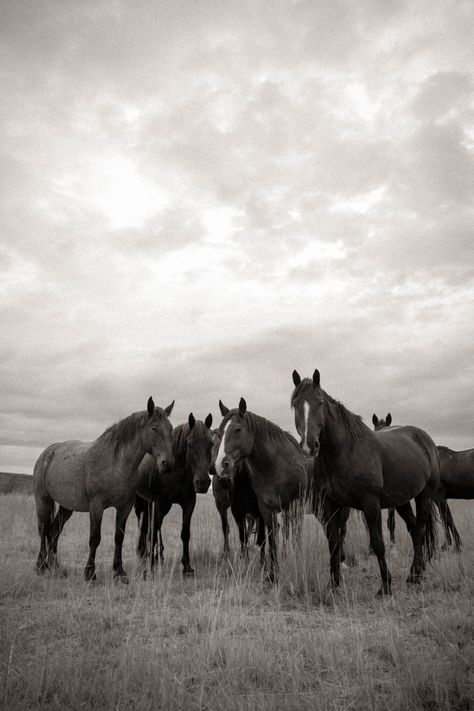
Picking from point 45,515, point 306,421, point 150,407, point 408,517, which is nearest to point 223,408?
point 150,407

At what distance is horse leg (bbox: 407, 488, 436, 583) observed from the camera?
282 inches

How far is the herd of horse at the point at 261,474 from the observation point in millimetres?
6430

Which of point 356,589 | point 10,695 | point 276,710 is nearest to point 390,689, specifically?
point 276,710

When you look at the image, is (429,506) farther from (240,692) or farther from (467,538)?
(240,692)

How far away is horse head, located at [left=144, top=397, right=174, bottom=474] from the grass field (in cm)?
171

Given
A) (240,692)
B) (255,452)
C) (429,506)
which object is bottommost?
(240,692)

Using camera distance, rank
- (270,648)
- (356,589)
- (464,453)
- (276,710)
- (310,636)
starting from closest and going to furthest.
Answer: (276,710) → (270,648) → (310,636) → (356,589) → (464,453)

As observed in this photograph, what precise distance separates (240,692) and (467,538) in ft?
31.0

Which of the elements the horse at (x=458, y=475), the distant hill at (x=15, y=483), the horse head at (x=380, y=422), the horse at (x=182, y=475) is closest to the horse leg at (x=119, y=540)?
the horse at (x=182, y=475)

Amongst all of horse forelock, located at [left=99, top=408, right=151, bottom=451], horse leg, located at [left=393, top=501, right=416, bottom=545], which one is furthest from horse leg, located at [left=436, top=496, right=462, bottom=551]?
A: horse forelock, located at [left=99, top=408, right=151, bottom=451]

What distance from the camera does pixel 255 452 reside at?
7.69 metres

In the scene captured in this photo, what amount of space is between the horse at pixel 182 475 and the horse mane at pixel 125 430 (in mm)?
899

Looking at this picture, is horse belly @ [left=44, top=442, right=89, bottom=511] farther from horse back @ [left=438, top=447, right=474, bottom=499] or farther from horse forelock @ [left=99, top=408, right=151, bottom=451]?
horse back @ [left=438, top=447, right=474, bottom=499]

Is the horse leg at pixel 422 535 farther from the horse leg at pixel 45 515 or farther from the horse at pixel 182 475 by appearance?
the horse leg at pixel 45 515
